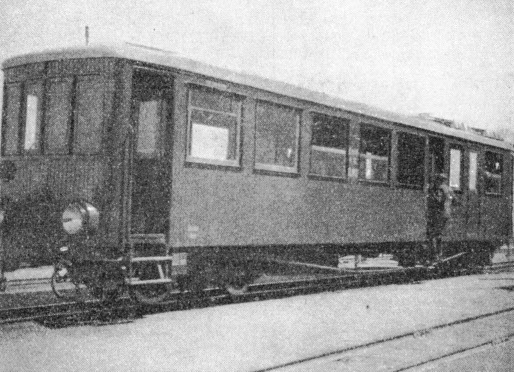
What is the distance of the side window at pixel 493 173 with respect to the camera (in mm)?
15891

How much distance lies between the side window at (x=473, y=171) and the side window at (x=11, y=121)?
33.2ft

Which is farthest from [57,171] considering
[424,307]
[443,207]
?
[443,207]

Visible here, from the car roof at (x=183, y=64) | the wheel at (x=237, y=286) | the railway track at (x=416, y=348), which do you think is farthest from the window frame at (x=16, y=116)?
the railway track at (x=416, y=348)

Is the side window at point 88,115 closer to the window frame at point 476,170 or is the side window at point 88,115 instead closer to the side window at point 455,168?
the side window at point 455,168

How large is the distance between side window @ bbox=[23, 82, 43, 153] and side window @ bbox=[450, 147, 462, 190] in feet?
29.9

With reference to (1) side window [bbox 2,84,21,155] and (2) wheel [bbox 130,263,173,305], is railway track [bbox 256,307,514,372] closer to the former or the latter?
(2) wheel [bbox 130,263,173,305]

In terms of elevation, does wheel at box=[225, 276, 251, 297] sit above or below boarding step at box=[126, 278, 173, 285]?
below

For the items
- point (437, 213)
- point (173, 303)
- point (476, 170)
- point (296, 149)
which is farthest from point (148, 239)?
point (476, 170)

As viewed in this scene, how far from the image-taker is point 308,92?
34.5 feet

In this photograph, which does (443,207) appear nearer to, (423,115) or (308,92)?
(423,115)

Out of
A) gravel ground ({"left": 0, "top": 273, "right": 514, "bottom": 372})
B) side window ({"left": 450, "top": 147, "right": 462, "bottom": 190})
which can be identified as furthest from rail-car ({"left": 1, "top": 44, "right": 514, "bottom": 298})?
side window ({"left": 450, "top": 147, "right": 462, "bottom": 190})

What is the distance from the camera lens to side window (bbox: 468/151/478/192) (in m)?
15.1

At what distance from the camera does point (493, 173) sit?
16234 mm

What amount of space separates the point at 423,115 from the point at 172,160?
837 cm
